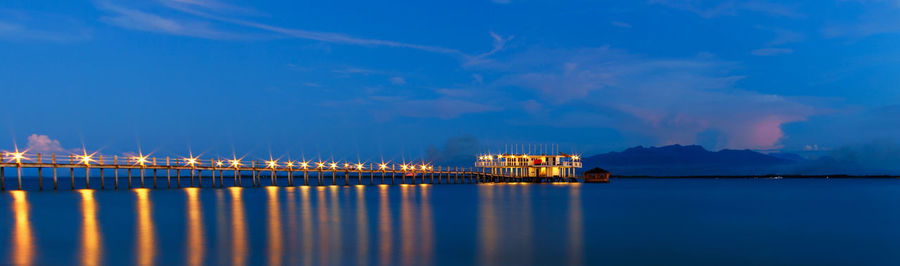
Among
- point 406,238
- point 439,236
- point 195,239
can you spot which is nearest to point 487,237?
point 439,236

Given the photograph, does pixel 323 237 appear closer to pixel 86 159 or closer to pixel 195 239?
pixel 195 239

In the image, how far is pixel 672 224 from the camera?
3247 cm

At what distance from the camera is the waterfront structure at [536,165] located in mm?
120438

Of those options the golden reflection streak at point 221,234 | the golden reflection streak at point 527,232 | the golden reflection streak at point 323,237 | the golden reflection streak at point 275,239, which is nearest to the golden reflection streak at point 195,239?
the golden reflection streak at point 221,234

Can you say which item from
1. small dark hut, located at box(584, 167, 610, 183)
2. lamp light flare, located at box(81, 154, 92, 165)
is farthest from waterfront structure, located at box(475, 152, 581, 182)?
lamp light flare, located at box(81, 154, 92, 165)

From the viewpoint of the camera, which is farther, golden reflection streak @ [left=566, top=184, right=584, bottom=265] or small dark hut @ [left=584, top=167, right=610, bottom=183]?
small dark hut @ [left=584, top=167, right=610, bottom=183]

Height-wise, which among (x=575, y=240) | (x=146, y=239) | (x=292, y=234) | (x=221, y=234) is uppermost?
(x=146, y=239)

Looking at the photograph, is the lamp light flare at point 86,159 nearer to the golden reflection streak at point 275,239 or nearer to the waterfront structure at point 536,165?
the golden reflection streak at point 275,239

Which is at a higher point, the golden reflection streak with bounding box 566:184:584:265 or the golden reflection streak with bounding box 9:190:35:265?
the golden reflection streak with bounding box 9:190:35:265

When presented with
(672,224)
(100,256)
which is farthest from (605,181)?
(100,256)

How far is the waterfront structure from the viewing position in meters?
120

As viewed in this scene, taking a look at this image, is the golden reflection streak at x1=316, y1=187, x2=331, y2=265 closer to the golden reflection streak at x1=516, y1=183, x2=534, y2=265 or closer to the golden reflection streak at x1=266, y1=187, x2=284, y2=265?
the golden reflection streak at x1=266, y1=187, x2=284, y2=265

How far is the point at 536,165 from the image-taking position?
399 ft

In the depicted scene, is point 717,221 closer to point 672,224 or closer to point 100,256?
point 672,224
